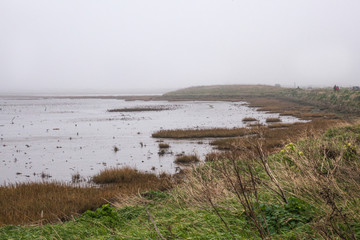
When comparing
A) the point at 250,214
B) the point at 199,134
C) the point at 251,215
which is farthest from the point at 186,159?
the point at 251,215

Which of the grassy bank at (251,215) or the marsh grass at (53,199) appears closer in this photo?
the grassy bank at (251,215)

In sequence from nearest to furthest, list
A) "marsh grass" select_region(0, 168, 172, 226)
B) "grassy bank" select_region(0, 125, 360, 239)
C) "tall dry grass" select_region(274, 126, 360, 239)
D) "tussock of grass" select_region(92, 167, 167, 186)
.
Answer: "tall dry grass" select_region(274, 126, 360, 239), "grassy bank" select_region(0, 125, 360, 239), "marsh grass" select_region(0, 168, 172, 226), "tussock of grass" select_region(92, 167, 167, 186)

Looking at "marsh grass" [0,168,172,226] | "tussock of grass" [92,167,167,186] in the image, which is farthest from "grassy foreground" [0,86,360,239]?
"tussock of grass" [92,167,167,186]

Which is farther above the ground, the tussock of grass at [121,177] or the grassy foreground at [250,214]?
the grassy foreground at [250,214]

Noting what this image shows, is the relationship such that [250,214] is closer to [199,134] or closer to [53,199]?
[53,199]

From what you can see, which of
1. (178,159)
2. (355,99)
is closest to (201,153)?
(178,159)

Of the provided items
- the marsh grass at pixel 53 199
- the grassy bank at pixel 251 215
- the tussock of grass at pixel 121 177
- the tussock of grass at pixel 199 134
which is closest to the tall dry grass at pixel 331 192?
the grassy bank at pixel 251 215

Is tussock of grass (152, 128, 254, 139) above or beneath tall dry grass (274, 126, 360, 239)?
beneath

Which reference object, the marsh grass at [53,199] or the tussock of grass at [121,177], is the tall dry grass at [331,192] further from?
the tussock of grass at [121,177]

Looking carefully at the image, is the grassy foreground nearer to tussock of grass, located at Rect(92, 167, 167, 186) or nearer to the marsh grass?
the marsh grass

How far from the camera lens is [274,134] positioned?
23.5 m

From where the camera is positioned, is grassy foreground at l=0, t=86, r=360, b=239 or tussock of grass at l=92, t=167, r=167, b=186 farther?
tussock of grass at l=92, t=167, r=167, b=186

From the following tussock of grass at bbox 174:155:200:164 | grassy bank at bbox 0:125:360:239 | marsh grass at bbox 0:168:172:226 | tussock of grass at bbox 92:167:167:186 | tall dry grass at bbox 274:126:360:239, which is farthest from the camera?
tussock of grass at bbox 174:155:200:164

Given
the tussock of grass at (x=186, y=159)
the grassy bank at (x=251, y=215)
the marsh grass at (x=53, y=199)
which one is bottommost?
the tussock of grass at (x=186, y=159)
